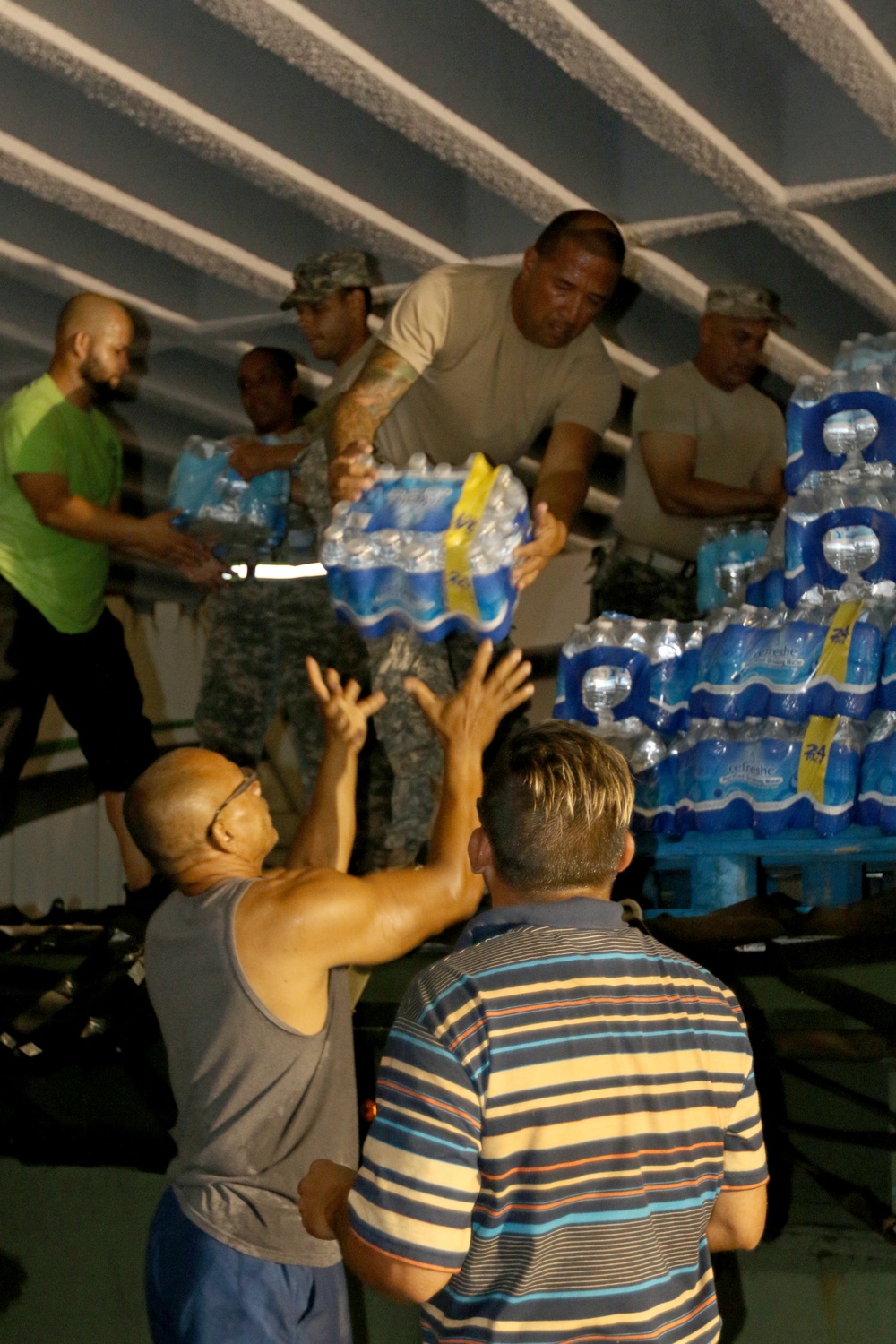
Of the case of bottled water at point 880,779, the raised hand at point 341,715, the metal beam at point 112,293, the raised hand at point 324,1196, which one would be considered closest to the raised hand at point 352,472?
the raised hand at point 341,715

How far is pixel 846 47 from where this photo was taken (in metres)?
4.24

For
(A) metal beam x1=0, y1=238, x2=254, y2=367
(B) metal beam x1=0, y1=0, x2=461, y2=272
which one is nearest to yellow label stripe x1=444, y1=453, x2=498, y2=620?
(B) metal beam x1=0, y1=0, x2=461, y2=272

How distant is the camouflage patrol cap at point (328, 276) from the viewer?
5.40 metres

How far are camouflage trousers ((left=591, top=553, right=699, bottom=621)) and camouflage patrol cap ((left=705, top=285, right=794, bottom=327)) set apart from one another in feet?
3.33

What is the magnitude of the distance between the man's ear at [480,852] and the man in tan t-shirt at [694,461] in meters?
3.29

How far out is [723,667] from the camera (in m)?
3.82

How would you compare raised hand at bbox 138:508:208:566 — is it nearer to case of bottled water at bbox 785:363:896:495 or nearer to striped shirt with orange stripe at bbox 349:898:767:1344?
case of bottled water at bbox 785:363:896:495

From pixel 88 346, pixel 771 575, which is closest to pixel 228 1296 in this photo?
pixel 771 575

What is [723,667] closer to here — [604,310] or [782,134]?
[782,134]

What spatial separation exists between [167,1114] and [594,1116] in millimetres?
2445

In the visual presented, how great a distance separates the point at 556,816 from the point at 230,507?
3.73m

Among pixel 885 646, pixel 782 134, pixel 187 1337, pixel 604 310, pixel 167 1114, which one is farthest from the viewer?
pixel 604 310

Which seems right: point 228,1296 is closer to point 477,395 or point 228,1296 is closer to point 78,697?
point 78,697

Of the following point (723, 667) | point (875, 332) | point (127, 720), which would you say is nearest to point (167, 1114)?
point (127, 720)
